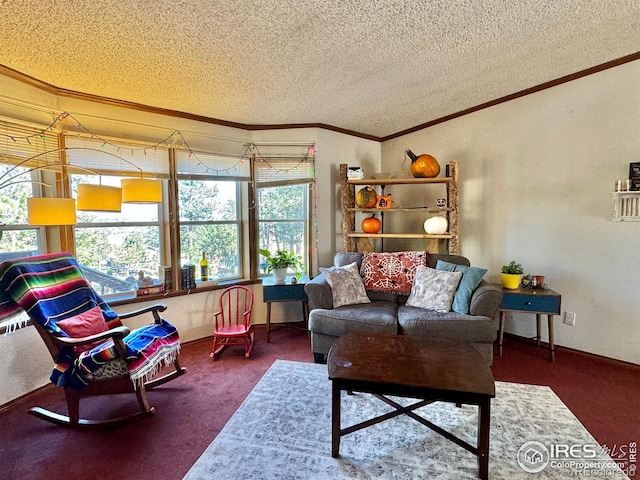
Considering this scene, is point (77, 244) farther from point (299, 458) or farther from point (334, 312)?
point (299, 458)

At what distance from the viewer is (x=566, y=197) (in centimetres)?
302

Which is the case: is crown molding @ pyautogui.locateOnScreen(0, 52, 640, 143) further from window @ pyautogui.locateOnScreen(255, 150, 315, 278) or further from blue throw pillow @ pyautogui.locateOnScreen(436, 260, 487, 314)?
blue throw pillow @ pyautogui.locateOnScreen(436, 260, 487, 314)

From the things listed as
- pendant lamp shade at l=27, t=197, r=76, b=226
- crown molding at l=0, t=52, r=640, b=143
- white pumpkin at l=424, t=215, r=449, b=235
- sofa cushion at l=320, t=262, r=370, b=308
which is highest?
crown molding at l=0, t=52, r=640, b=143

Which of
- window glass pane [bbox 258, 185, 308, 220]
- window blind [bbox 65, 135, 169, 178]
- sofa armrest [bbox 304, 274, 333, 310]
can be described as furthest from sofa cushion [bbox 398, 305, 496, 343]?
window blind [bbox 65, 135, 169, 178]

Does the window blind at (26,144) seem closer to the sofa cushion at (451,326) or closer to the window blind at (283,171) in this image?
the window blind at (283,171)

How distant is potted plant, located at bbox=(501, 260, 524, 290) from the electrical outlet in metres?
0.55

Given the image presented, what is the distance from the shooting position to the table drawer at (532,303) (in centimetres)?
280

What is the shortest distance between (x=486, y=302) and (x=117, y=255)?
3.33 metres

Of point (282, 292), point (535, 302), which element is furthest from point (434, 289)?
point (282, 292)

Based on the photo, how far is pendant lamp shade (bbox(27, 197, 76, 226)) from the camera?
202 centimetres

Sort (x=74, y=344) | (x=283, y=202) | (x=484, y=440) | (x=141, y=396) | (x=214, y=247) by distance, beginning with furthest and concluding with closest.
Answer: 1. (x=283, y=202)
2. (x=214, y=247)
3. (x=141, y=396)
4. (x=74, y=344)
5. (x=484, y=440)

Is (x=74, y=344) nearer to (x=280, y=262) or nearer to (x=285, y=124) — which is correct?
(x=280, y=262)

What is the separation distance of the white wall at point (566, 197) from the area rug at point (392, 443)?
3.66 ft

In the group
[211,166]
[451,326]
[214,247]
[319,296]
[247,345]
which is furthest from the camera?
[214,247]
